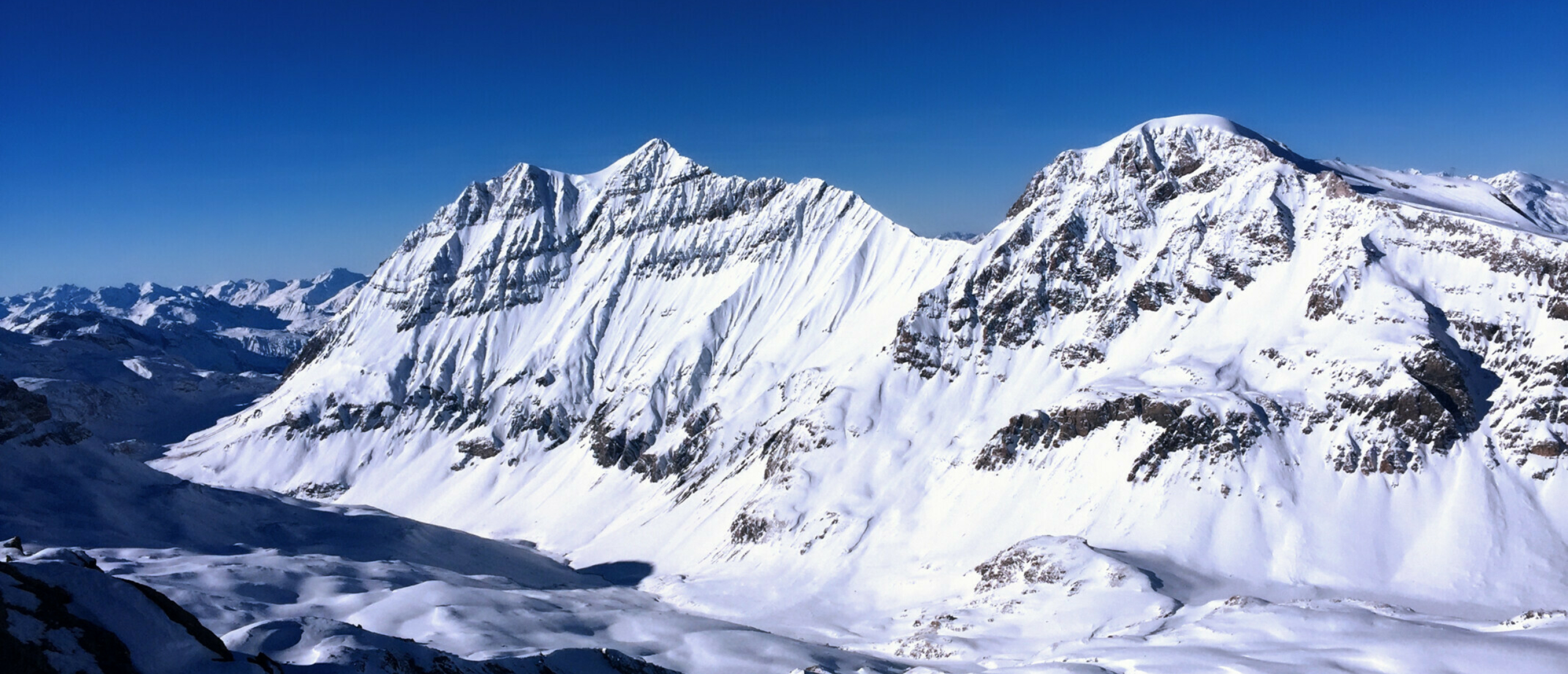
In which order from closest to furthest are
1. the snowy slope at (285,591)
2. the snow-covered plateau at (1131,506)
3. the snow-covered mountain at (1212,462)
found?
the snowy slope at (285,591), the snow-covered plateau at (1131,506), the snow-covered mountain at (1212,462)

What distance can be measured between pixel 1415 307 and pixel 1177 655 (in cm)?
10770

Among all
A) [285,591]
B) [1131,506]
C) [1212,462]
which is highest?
[1212,462]

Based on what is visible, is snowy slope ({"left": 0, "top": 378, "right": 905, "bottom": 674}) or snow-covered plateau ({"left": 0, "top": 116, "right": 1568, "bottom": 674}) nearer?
snowy slope ({"left": 0, "top": 378, "right": 905, "bottom": 674})

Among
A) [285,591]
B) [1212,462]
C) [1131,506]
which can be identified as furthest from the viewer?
[1212,462]

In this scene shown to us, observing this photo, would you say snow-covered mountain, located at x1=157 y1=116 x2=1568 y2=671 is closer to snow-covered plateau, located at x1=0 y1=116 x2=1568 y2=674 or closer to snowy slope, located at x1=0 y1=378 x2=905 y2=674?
snow-covered plateau, located at x1=0 y1=116 x2=1568 y2=674

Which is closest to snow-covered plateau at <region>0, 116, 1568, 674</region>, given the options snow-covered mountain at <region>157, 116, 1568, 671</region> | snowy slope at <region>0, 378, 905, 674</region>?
snow-covered mountain at <region>157, 116, 1568, 671</region>

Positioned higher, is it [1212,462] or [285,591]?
[1212,462]

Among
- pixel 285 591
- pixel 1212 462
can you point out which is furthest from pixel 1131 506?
pixel 285 591

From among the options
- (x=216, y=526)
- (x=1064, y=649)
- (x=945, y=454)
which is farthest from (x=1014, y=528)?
(x=216, y=526)

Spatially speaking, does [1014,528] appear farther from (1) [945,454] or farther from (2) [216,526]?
(2) [216,526]

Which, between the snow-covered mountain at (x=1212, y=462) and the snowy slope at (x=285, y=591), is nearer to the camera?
the snowy slope at (x=285, y=591)

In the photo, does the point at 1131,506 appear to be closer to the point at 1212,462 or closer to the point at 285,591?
the point at 1212,462

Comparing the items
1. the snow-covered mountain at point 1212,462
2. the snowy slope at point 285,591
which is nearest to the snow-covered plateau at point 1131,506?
the snow-covered mountain at point 1212,462

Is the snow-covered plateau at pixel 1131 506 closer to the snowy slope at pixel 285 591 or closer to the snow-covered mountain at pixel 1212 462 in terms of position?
the snow-covered mountain at pixel 1212 462
